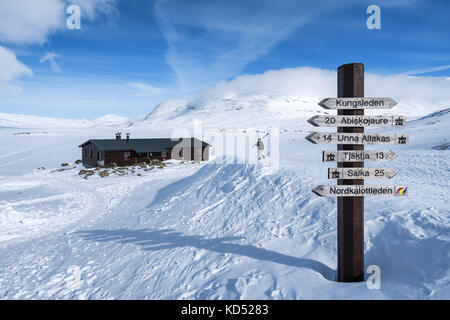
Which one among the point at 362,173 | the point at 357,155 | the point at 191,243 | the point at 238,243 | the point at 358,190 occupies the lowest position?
the point at 191,243

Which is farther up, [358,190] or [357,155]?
[357,155]

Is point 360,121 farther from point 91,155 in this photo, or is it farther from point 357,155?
point 91,155

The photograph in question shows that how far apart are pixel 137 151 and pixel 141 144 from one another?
2479 millimetres

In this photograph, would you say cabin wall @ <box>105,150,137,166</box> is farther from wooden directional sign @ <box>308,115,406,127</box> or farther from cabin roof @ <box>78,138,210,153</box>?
wooden directional sign @ <box>308,115,406,127</box>

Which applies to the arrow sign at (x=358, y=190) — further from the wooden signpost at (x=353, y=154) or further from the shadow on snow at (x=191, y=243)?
the shadow on snow at (x=191, y=243)

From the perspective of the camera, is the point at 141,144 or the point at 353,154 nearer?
the point at 353,154

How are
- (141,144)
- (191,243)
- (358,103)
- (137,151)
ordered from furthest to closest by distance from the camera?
(141,144) < (137,151) < (191,243) < (358,103)

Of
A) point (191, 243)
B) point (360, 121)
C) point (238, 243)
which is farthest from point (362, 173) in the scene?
point (191, 243)

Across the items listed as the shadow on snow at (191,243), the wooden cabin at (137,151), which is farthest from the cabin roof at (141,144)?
the shadow on snow at (191,243)

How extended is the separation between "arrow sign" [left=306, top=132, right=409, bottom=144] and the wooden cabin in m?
35.7

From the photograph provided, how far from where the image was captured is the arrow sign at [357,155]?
5.11 meters

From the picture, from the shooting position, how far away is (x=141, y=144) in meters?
40.3

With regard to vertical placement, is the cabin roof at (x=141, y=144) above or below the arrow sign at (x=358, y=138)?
above

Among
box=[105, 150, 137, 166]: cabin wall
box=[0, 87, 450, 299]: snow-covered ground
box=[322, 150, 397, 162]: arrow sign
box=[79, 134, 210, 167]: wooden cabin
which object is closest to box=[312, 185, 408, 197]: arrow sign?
box=[322, 150, 397, 162]: arrow sign
